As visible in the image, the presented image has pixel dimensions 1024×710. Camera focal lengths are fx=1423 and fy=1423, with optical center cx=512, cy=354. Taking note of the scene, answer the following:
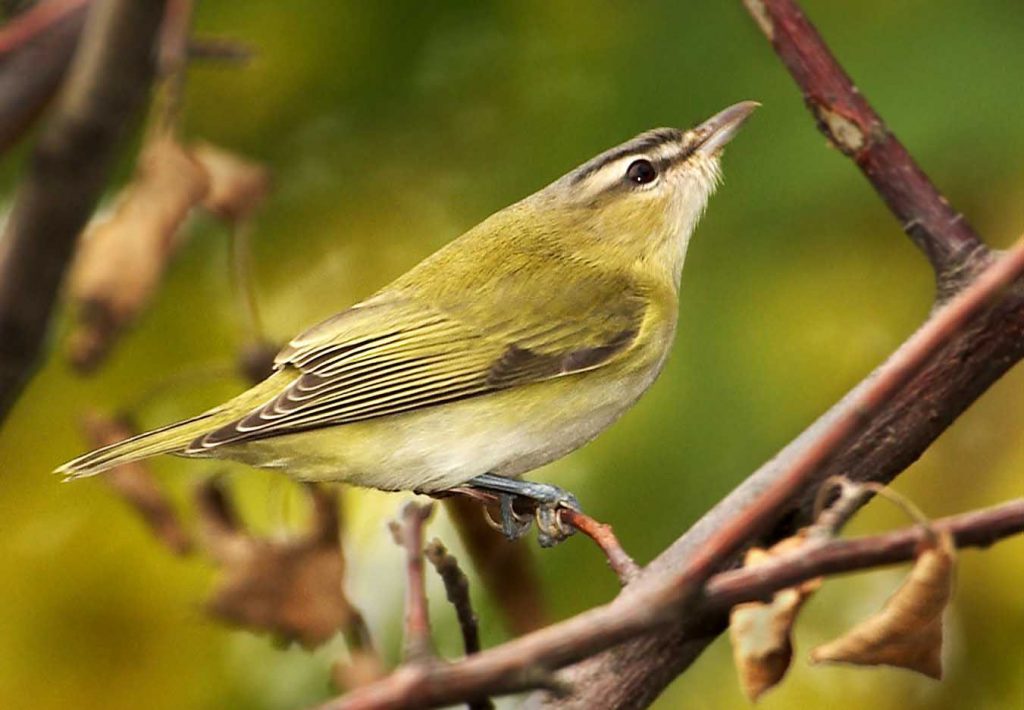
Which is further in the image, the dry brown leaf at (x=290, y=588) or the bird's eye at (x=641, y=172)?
the bird's eye at (x=641, y=172)

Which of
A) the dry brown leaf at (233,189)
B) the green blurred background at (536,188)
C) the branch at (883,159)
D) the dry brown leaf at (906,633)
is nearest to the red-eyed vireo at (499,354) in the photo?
the green blurred background at (536,188)

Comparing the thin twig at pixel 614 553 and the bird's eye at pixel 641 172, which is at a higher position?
the bird's eye at pixel 641 172

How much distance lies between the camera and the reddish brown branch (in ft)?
3.67

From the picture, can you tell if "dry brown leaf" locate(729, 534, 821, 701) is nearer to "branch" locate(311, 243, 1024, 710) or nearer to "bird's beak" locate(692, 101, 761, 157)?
"branch" locate(311, 243, 1024, 710)

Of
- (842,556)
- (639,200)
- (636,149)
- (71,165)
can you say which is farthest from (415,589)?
(639,200)

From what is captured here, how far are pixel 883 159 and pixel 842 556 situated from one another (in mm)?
1184

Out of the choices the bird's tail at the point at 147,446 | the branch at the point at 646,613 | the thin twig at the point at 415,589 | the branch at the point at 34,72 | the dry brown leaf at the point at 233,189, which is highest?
the branch at the point at 34,72

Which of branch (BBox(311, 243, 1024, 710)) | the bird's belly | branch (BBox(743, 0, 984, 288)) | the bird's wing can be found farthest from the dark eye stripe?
branch (BBox(311, 243, 1024, 710))

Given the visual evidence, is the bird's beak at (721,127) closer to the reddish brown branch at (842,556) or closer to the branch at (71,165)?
the branch at (71,165)

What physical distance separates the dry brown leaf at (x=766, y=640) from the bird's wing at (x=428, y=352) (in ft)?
4.64

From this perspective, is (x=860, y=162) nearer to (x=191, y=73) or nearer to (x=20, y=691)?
(x=191, y=73)

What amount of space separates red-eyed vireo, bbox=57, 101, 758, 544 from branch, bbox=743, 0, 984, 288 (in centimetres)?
58

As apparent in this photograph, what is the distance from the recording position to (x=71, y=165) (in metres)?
1.50

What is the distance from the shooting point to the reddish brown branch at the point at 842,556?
112 cm
